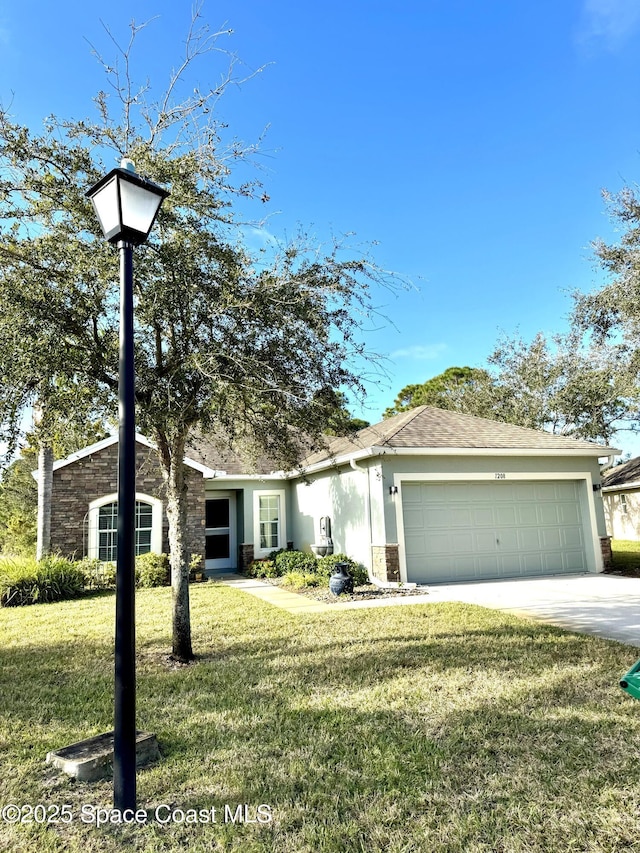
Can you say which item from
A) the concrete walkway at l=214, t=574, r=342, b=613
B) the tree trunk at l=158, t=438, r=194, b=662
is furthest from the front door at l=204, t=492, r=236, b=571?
the tree trunk at l=158, t=438, r=194, b=662

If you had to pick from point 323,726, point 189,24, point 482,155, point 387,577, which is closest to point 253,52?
point 189,24

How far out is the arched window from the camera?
46.0 feet

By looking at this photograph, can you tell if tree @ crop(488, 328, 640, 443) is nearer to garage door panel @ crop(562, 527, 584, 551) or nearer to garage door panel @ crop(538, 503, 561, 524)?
garage door panel @ crop(562, 527, 584, 551)

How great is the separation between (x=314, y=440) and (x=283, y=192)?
3285mm

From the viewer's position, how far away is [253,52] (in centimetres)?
590

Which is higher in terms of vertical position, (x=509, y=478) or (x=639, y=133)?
(x=639, y=133)

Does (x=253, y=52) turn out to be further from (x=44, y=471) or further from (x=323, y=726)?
(x=44, y=471)

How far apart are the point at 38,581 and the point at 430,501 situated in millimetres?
9008

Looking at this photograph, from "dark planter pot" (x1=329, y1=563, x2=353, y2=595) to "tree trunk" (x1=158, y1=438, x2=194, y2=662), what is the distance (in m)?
4.55

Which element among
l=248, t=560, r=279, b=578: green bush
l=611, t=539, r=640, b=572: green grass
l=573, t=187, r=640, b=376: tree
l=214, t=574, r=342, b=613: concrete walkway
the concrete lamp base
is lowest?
l=611, t=539, r=640, b=572: green grass

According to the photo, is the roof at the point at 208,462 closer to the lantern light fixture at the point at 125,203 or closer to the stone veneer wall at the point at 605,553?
the stone veneer wall at the point at 605,553

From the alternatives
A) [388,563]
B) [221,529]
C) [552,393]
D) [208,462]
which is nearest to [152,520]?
[208,462]

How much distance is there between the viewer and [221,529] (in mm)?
17375

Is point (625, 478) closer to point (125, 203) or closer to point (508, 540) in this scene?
point (508, 540)
